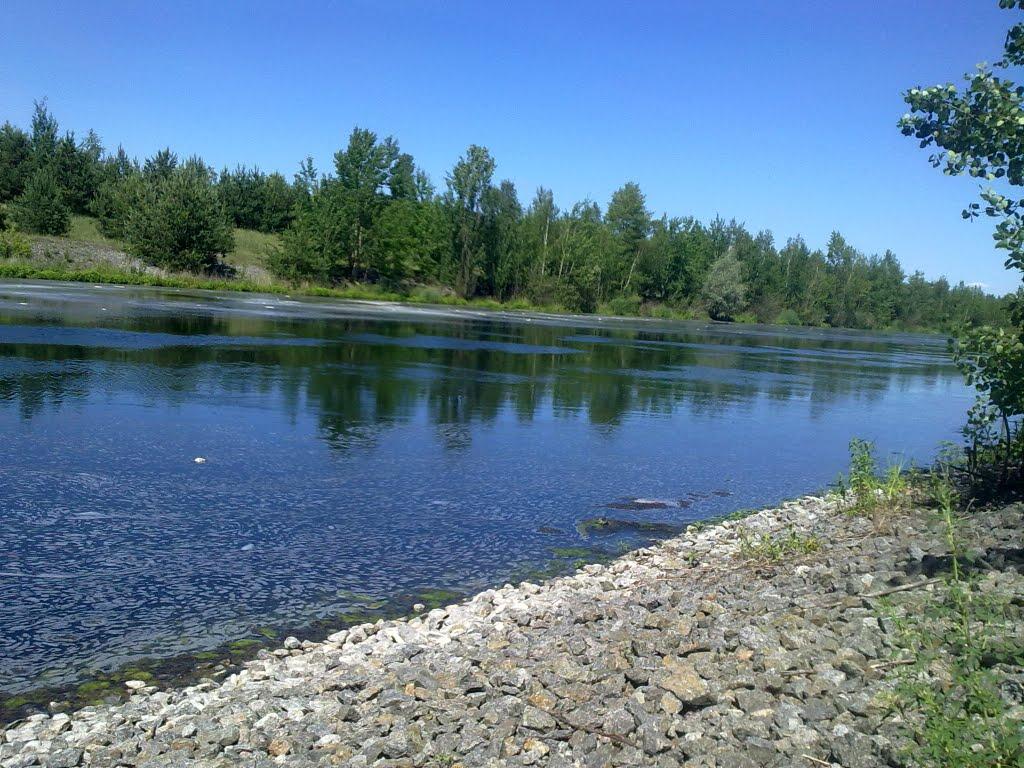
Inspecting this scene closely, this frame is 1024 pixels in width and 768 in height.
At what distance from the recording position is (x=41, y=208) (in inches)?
3063

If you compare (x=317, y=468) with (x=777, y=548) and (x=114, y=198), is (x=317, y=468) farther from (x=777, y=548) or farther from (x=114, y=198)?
(x=114, y=198)

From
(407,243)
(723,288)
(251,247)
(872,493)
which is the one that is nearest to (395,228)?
(407,243)

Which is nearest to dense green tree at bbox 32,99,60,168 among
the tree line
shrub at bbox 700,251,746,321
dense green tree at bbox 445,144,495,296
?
the tree line

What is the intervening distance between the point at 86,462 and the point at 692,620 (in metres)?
9.90

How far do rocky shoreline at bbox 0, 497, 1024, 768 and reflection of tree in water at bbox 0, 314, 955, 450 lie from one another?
344 inches

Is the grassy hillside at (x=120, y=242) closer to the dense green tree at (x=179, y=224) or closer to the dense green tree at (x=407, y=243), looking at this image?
the dense green tree at (x=179, y=224)

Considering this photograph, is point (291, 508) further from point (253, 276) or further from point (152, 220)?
point (253, 276)

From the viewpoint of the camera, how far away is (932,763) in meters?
4.76

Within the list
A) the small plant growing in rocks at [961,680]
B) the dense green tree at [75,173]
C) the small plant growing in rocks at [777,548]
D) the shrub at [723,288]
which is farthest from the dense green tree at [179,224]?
the small plant growing in rocks at [961,680]

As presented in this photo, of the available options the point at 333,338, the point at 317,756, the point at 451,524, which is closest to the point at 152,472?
the point at 451,524

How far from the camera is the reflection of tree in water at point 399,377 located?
19688 mm

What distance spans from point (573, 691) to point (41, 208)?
85698mm

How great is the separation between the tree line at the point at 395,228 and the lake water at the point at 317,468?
172ft

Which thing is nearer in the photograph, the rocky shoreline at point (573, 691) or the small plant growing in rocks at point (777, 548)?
the rocky shoreline at point (573, 691)
